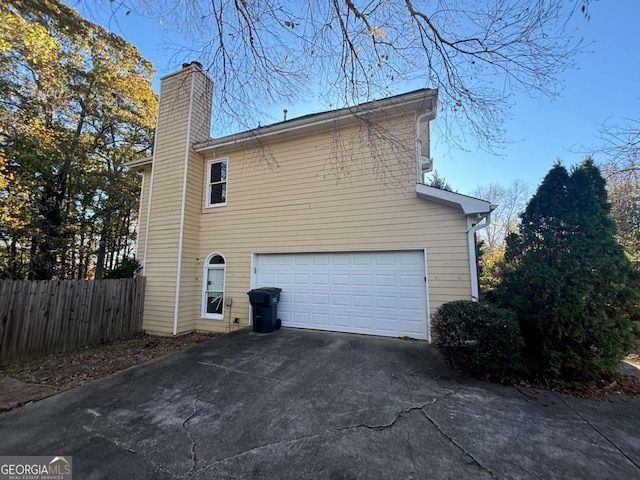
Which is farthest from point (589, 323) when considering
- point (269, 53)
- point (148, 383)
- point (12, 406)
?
point (12, 406)

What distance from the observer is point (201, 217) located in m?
8.48

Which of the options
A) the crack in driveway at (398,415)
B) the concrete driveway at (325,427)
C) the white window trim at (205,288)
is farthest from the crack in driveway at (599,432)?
the white window trim at (205,288)

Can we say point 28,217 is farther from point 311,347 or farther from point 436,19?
point 436,19

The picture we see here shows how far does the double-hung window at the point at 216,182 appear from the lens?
Result: 846 centimetres

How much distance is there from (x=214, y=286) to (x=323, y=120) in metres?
5.64

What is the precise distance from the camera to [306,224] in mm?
7188

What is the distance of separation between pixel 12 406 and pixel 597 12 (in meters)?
8.59

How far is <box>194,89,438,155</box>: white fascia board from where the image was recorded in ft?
19.4

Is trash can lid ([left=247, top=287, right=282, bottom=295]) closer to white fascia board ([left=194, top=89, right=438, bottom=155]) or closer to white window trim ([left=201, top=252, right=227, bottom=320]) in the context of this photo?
white window trim ([left=201, top=252, right=227, bottom=320])

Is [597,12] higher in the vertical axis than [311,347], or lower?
higher

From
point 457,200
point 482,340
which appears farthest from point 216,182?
point 482,340

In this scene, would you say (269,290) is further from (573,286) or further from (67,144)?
(67,144)

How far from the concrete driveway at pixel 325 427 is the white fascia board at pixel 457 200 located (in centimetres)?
307

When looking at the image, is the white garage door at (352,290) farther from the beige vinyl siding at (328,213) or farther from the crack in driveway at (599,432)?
the crack in driveway at (599,432)
